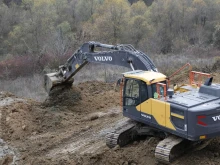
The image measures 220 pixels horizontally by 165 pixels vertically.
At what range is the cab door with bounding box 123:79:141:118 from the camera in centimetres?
920

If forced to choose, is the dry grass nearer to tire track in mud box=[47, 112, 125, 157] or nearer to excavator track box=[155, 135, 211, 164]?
tire track in mud box=[47, 112, 125, 157]

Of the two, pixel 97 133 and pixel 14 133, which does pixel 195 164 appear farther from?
pixel 14 133

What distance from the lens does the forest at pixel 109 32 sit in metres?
26.4

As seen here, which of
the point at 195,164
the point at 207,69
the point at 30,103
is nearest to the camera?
the point at 195,164

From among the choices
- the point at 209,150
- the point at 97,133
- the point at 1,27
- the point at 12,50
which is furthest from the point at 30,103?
the point at 1,27

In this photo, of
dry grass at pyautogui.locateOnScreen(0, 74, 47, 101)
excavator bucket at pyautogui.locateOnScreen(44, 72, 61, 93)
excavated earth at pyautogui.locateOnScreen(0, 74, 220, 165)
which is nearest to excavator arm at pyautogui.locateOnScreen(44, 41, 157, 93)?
excavator bucket at pyautogui.locateOnScreen(44, 72, 61, 93)

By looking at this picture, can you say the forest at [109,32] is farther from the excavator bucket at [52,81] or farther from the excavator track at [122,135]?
the excavator track at [122,135]

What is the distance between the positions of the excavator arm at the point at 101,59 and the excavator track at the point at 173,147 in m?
2.33

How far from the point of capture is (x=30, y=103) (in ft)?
47.4

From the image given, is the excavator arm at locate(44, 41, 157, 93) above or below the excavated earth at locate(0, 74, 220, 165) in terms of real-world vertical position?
above

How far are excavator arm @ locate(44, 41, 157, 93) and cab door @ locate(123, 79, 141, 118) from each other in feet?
2.77

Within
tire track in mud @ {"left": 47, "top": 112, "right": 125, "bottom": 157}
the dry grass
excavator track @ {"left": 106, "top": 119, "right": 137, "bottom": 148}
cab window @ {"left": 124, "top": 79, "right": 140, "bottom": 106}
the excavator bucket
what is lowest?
the dry grass

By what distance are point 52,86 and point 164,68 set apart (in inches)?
380

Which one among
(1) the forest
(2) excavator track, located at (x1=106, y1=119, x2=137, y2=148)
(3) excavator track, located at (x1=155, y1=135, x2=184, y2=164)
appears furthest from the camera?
(1) the forest
